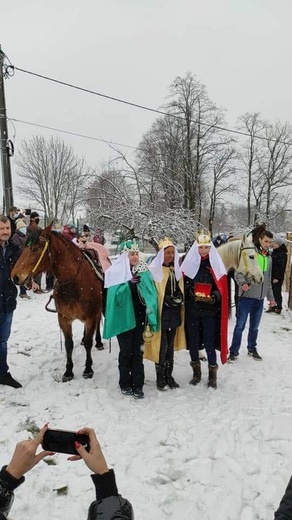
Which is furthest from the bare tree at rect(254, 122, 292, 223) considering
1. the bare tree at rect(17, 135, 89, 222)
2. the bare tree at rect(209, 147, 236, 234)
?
the bare tree at rect(17, 135, 89, 222)

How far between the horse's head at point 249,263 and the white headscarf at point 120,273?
Result: 6.35 feet

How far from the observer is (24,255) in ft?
13.4

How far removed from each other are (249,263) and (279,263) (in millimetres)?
3975

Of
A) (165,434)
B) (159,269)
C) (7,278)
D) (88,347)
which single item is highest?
(159,269)

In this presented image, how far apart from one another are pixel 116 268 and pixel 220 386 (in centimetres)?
207

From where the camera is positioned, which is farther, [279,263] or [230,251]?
[279,263]

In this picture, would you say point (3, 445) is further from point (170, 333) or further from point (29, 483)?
point (170, 333)

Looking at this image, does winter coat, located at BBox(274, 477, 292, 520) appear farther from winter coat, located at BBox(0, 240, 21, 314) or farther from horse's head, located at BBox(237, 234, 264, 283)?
horse's head, located at BBox(237, 234, 264, 283)

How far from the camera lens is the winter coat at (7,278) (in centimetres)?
416

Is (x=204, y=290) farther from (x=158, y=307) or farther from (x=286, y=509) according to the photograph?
(x=286, y=509)

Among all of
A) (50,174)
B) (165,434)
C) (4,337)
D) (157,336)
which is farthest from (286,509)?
(50,174)

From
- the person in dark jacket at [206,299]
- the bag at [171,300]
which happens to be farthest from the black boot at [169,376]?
the bag at [171,300]

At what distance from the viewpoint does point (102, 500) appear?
1134 mm

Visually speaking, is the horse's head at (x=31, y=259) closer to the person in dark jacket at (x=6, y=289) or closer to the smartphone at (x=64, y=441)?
the person in dark jacket at (x=6, y=289)
